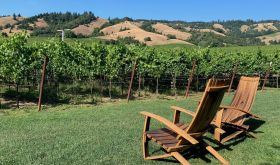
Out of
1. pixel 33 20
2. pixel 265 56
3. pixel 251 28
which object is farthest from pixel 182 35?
pixel 265 56

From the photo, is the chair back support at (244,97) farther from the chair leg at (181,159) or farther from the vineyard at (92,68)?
the vineyard at (92,68)

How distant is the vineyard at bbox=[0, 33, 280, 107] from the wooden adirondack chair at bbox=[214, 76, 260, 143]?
588cm

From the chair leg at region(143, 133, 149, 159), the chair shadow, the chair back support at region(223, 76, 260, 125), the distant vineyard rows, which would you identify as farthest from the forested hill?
the chair leg at region(143, 133, 149, 159)

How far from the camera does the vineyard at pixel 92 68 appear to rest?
13000 millimetres

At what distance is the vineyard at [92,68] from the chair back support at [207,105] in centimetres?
797

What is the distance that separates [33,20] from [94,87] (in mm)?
80354

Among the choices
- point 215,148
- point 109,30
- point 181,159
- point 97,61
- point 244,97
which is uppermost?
point 109,30

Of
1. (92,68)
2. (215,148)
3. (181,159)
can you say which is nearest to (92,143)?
(181,159)

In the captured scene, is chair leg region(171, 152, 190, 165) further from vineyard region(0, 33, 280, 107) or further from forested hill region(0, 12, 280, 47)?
forested hill region(0, 12, 280, 47)

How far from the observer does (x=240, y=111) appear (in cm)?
730

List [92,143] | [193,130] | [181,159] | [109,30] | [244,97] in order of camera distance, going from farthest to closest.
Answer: [109,30] < [244,97] < [92,143] < [193,130] < [181,159]

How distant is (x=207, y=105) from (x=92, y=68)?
11.6 m

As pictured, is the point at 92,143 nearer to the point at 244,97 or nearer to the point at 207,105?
the point at 207,105

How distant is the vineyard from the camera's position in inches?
512
